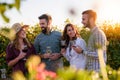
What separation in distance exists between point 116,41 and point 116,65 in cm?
178

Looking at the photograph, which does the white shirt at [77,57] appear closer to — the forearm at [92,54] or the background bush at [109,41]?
the forearm at [92,54]

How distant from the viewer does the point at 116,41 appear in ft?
58.1

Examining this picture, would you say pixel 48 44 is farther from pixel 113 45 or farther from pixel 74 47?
pixel 113 45

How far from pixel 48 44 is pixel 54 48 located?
13 centimetres

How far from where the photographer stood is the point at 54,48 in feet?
24.6

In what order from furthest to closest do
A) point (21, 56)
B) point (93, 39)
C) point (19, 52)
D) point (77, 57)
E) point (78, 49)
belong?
Answer: point (19, 52), point (21, 56), point (77, 57), point (78, 49), point (93, 39)

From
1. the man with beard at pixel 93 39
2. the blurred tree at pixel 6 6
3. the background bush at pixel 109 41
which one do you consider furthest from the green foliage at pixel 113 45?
the blurred tree at pixel 6 6

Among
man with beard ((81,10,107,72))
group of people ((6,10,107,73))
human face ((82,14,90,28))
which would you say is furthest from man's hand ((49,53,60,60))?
human face ((82,14,90,28))

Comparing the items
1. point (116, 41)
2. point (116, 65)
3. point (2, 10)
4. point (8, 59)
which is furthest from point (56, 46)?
point (116, 41)

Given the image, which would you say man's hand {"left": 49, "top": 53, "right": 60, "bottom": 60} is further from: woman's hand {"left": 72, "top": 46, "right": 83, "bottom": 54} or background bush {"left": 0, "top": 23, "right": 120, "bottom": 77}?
background bush {"left": 0, "top": 23, "right": 120, "bottom": 77}

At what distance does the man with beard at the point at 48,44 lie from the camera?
7.42 m

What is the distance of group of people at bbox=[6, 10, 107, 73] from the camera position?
22.0ft

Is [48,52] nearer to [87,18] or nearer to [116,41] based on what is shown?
[87,18]

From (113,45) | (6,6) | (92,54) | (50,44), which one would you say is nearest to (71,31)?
(50,44)
